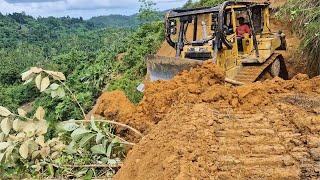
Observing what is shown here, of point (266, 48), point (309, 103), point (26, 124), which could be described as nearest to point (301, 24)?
point (266, 48)

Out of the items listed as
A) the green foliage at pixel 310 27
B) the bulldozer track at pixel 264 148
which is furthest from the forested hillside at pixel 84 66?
the bulldozer track at pixel 264 148

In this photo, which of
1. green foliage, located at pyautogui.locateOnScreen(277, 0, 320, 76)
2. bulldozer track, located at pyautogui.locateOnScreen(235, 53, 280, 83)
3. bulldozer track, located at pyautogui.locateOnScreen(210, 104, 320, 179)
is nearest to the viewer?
bulldozer track, located at pyautogui.locateOnScreen(210, 104, 320, 179)

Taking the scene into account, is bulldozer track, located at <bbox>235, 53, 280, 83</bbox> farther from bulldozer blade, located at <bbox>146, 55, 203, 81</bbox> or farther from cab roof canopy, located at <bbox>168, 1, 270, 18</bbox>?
bulldozer blade, located at <bbox>146, 55, 203, 81</bbox>

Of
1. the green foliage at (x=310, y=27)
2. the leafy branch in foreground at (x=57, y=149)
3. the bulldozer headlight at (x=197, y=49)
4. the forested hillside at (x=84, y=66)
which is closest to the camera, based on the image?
the leafy branch in foreground at (x=57, y=149)

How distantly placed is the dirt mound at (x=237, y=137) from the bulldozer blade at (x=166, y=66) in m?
3.64

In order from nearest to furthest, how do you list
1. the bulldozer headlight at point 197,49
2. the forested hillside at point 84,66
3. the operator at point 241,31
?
the bulldozer headlight at point 197,49
the operator at point 241,31
the forested hillside at point 84,66

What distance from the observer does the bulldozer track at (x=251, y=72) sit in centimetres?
941

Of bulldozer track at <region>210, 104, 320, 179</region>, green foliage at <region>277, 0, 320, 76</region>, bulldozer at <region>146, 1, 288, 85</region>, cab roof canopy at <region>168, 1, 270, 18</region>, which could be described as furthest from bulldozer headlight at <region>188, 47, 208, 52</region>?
bulldozer track at <region>210, 104, 320, 179</region>

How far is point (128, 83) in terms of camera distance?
1786cm

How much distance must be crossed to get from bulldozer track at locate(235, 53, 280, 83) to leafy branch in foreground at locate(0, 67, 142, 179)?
186 inches

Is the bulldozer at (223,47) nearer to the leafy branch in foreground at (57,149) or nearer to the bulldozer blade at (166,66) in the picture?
the bulldozer blade at (166,66)

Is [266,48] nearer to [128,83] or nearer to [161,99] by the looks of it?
[161,99]

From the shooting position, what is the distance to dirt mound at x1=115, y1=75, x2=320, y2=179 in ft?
11.9

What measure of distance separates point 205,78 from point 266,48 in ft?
19.0
